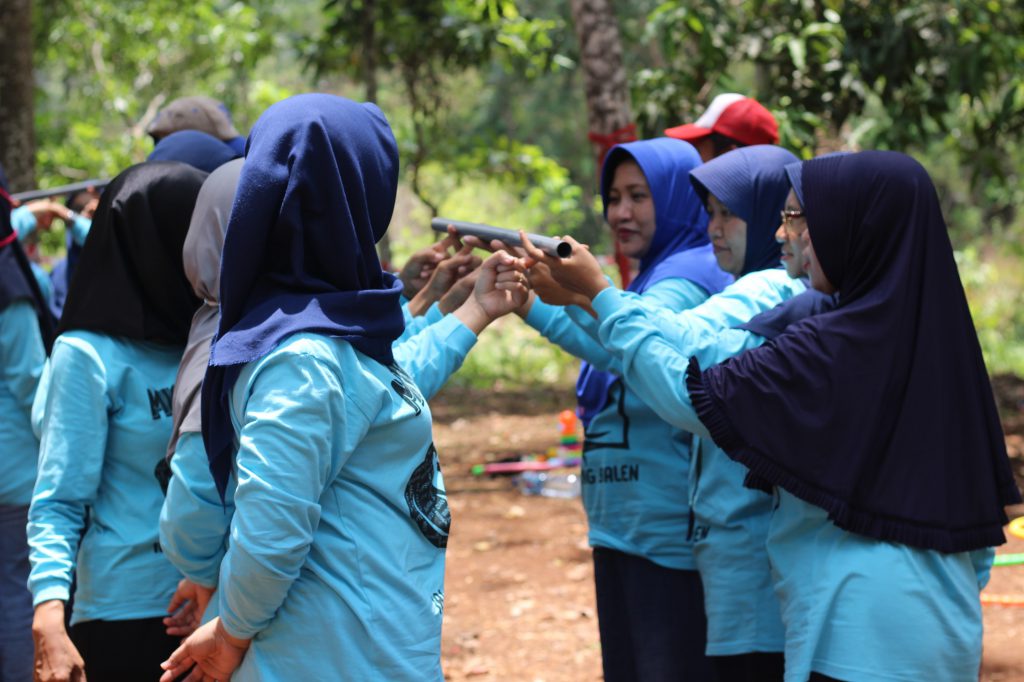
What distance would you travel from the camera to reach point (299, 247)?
2.07m

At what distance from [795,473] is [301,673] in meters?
1.09

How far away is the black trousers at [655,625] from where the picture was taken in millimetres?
3152

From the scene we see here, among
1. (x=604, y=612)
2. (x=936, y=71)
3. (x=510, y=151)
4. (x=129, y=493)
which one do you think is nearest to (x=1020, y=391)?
(x=936, y=71)

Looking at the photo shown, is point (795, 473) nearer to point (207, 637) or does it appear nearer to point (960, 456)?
point (960, 456)

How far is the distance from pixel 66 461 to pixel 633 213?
1794 mm

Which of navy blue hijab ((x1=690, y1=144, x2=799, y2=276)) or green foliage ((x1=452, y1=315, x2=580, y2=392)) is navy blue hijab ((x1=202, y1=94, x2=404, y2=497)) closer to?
navy blue hijab ((x1=690, y1=144, x2=799, y2=276))

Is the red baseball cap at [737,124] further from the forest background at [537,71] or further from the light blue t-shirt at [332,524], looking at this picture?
the forest background at [537,71]

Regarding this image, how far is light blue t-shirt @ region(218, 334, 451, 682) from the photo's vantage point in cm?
196

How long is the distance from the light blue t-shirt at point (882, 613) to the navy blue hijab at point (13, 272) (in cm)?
257

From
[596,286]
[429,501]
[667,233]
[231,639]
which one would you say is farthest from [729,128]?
[231,639]

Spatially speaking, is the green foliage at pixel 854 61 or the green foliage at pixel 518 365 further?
the green foliage at pixel 518 365

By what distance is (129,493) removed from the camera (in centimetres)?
277

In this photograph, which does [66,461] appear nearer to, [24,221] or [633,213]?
[633,213]

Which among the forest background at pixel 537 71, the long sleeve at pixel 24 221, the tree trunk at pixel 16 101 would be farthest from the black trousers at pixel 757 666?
the tree trunk at pixel 16 101
